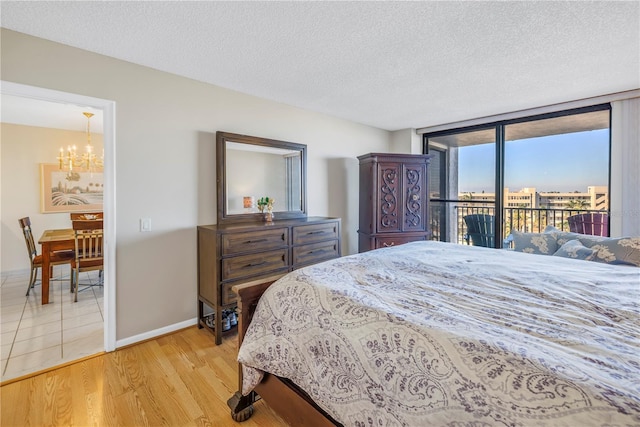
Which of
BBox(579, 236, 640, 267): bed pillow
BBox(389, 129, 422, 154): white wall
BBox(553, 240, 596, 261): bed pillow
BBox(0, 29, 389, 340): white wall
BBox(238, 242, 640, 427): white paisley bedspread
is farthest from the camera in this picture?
BBox(389, 129, 422, 154): white wall

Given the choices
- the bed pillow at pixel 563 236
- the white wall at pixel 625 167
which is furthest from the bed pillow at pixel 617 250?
the white wall at pixel 625 167

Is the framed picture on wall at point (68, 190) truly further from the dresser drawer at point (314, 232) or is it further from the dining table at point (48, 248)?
the dresser drawer at point (314, 232)

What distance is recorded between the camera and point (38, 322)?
9.20 ft

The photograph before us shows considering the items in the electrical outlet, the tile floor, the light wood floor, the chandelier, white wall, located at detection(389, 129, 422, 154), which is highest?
white wall, located at detection(389, 129, 422, 154)

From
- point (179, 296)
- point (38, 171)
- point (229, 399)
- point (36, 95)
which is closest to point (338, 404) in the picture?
point (229, 399)

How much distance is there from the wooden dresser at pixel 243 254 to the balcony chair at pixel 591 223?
3145 mm

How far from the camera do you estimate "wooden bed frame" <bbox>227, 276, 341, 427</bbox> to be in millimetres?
1297

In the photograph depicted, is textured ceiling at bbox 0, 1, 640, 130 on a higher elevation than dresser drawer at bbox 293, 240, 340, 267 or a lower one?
higher

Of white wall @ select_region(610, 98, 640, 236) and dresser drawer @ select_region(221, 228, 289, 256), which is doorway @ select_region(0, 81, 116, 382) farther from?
white wall @ select_region(610, 98, 640, 236)

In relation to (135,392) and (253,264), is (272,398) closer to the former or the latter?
(135,392)

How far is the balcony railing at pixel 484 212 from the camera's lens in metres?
3.70

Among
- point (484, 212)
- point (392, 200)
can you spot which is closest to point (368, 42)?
point (392, 200)

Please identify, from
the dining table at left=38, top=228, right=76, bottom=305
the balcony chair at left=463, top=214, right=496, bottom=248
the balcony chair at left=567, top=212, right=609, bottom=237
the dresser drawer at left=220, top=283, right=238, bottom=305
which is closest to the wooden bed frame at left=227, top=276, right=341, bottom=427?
the dresser drawer at left=220, top=283, right=238, bottom=305

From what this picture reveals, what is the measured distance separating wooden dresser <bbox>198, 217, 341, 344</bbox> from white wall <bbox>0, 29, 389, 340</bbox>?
23cm
